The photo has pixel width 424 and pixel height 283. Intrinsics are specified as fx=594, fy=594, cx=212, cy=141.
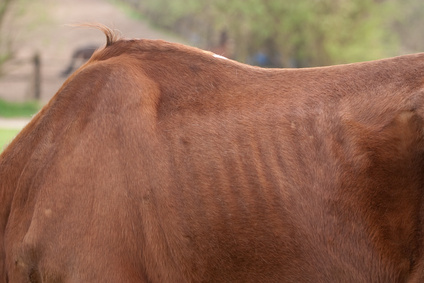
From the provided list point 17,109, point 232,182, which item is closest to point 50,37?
point 17,109

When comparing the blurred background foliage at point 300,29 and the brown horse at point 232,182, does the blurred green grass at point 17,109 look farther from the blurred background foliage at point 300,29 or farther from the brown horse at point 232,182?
the brown horse at point 232,182

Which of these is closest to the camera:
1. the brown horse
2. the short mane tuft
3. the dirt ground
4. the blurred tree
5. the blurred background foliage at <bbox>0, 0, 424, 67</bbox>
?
the brown horse

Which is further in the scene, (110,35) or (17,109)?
(17,109)

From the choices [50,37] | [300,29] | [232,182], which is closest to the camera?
[232,182]

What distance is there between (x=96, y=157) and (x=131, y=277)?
560mm

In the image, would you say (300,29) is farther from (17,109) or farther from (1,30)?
(17,109)

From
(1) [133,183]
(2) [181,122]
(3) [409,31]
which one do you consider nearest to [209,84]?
(2) [181,122]

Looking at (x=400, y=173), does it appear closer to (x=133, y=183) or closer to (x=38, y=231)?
(x=133, y=183)

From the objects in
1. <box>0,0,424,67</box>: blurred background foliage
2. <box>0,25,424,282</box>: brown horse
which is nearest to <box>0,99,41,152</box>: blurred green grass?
<box>0,0,424,67</box>: blurred background foliage

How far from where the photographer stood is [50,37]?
2159 centimetres

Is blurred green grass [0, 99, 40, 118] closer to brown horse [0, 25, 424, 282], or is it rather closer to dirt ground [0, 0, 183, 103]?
dirt ground [0, 0, 183, 103]

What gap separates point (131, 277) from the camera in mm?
2578

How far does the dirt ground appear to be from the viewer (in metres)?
16.1

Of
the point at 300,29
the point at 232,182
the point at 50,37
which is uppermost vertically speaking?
the point at 300,29
